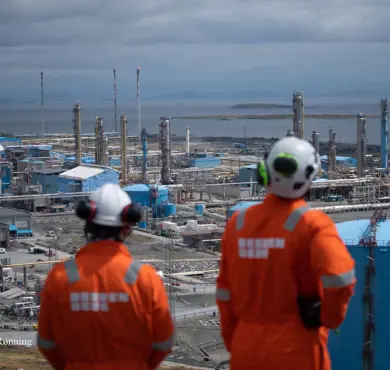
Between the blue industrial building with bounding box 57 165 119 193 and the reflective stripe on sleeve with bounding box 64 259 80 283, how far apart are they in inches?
982

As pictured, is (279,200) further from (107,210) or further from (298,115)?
(298,115)

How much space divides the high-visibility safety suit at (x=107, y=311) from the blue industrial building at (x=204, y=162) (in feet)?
114

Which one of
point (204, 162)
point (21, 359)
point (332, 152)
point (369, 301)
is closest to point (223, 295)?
point (369, 301)

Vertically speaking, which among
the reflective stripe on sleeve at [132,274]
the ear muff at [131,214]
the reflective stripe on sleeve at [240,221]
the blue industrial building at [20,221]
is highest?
the ear muff at [131,214]

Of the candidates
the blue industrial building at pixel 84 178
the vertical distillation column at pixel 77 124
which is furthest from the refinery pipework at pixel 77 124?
the blue industrial building at pixel 84 178

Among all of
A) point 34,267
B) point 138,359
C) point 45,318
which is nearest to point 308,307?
point 138,359

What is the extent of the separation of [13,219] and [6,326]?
30.6 feet

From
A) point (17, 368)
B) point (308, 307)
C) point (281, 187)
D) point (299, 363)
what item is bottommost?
point (17, 368)

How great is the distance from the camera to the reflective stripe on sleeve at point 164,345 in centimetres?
237

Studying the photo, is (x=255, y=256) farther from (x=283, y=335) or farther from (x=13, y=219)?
(x=13, y=219)

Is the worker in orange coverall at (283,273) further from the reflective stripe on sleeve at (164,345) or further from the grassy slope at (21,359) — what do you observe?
the grassy slope at (21,359)

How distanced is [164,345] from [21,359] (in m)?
7.32

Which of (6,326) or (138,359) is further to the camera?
(6,326)

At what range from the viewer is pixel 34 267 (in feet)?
58.0
